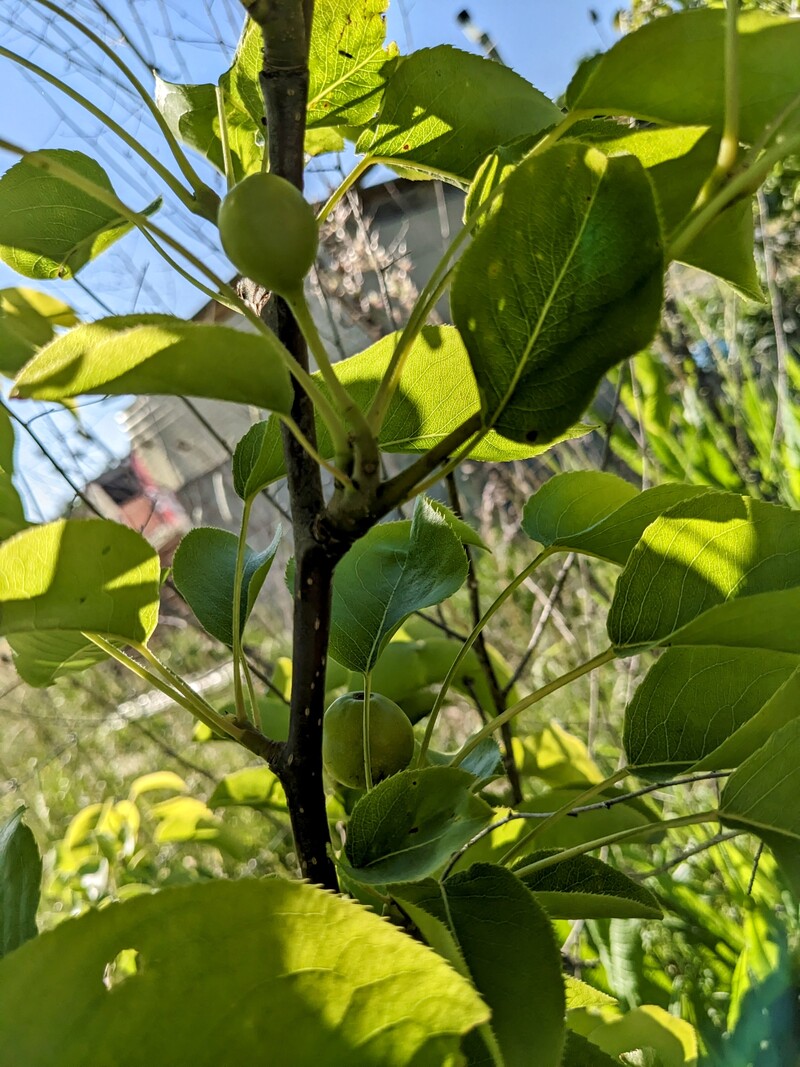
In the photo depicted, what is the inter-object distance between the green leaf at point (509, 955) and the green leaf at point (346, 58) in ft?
0.89

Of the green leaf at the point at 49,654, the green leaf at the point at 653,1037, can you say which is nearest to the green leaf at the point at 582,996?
the green leaf at the point at 653,1037

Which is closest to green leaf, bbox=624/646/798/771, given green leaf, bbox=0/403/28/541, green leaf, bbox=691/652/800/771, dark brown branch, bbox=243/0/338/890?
green leaf, bbox=691/652/800/771

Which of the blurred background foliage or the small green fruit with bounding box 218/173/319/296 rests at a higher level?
the small green fruit with bounding box 218/173/319/296

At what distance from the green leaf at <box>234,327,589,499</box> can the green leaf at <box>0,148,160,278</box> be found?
12cm

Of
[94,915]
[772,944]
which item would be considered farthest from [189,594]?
[772,944]

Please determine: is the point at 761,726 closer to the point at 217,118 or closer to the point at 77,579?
the point at 77,579

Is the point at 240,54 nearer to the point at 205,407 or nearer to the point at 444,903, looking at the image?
the point at 444,903

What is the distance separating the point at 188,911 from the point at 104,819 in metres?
0.76

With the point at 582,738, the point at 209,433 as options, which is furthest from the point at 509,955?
the point at 209,433

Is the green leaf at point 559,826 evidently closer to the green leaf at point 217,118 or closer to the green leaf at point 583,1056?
the green leaf at point 583,1056

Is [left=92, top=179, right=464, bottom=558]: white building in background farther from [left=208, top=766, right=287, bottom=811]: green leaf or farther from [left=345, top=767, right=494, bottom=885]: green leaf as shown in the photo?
[left=345, top=767, right=494, bottom=885]: green leaf

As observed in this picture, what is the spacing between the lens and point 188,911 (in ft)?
0.55

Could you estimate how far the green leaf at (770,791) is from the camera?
23 centimetres

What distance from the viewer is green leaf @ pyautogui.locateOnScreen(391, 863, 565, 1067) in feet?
0.69
